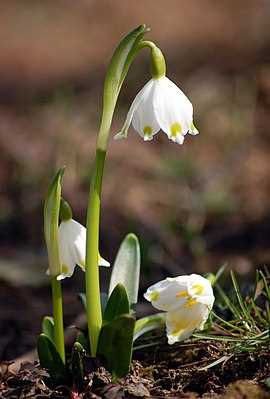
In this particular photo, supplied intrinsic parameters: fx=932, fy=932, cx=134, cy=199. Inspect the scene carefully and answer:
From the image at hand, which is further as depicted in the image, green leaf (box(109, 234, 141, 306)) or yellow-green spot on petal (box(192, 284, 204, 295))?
green leaf (box(109, 234, 141, 306))

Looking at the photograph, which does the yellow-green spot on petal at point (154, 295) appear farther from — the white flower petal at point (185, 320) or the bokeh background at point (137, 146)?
the bokeh background at point (137, 146)

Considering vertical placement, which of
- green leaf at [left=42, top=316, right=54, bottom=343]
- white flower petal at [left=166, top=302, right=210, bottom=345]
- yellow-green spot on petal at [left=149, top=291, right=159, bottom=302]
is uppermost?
yellow-green spot on petal at [left=149, top=291, right=159, bottom=302]

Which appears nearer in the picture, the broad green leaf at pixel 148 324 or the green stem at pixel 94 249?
the green stem at pixel 94 249

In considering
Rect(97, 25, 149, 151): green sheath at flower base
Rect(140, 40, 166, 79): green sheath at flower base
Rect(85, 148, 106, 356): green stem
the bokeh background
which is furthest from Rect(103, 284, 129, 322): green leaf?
the bokeh background

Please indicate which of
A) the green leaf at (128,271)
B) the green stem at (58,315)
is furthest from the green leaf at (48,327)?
the green leaf at (128,271)

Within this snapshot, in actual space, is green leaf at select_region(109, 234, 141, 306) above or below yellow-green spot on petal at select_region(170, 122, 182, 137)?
below

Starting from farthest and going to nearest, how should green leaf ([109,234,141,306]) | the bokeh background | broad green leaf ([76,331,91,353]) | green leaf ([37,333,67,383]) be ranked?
the bokeh background < green leaf ([109,234,141,306]) < broad green leaf ([76,331,91,353]) < green leaf ([37,333,67,383])

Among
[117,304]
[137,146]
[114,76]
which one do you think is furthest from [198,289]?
[137,146]

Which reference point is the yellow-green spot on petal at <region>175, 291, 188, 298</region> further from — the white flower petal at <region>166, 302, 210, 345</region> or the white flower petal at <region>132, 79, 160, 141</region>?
the white flower petal at <region>132, 79, 160, 141</region>
